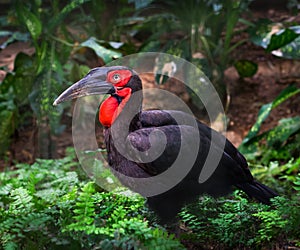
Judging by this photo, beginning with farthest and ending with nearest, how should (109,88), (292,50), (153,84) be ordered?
(153,84), (292,50), (109,88)

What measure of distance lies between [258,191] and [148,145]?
0.84 metres

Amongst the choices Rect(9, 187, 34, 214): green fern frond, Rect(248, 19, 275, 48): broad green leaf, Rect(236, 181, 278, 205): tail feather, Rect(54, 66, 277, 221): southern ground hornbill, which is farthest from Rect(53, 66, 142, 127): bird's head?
Rect(248, 19, 275, 48): broad green leaf

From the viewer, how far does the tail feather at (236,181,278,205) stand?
3373mm

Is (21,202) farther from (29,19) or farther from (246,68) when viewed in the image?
(246,68)

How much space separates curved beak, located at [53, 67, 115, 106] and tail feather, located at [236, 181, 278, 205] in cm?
108

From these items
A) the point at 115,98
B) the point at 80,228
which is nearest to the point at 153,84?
the point at 115,98

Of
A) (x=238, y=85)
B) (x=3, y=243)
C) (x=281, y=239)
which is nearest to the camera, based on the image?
(x=3, y=243)

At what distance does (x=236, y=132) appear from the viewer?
19.6 ft

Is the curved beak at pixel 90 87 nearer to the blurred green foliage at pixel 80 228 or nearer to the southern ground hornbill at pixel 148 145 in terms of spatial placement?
the southern ground hornbill at pixel 148 145

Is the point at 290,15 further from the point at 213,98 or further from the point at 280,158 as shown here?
the point at 280,158

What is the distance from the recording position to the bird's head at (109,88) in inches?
126

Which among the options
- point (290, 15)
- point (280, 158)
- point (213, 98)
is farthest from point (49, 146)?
point (290, 15)

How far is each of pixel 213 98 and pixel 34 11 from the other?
2.18 metres

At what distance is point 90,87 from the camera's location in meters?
3.21
